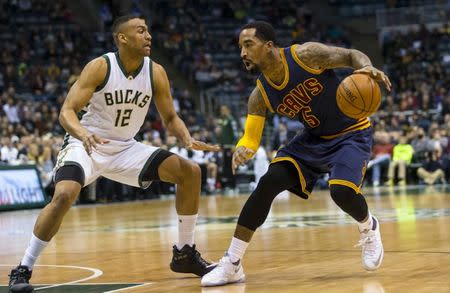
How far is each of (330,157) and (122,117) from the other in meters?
1.52

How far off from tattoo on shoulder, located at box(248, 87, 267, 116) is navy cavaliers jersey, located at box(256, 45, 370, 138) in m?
0.06

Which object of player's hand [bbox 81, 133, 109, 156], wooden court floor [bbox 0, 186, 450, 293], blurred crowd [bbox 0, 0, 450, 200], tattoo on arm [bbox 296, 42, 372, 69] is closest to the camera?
player's hand [bbox 81, 133, 109, 156]

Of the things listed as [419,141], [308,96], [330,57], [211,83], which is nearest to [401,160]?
Result: [419,141]

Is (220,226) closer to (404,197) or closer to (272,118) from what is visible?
(404,197)

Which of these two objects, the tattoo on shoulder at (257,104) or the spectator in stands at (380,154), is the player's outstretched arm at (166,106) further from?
the spectator in stands at (380,154)

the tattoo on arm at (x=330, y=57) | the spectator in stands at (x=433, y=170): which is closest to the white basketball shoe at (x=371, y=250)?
the tattoo on arm at (x=330, y=57)

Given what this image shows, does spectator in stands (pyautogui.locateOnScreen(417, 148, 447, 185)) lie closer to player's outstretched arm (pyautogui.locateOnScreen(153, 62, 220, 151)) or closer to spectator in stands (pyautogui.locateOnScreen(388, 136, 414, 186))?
spectator in stands (pyautogui.locateOnScreen(388, 136, 414, 186))

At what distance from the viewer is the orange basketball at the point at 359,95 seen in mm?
6172

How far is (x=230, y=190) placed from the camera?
2242 centimetres

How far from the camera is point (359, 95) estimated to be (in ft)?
20.3

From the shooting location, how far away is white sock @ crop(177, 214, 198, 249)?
22.3 feet

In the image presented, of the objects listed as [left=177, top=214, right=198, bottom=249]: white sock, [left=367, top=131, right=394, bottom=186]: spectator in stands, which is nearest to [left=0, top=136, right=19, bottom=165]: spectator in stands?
[left=367, top=131, right=394, bottom=186]: spectator in stands

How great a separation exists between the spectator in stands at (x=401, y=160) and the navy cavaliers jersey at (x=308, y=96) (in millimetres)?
15646

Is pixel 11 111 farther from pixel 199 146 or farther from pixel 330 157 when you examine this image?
pixel 330 157
